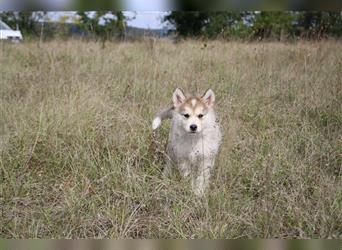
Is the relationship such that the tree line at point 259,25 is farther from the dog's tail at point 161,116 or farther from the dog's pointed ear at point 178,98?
the dog's tail at point 161,116

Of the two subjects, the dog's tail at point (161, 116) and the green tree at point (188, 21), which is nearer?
the green tree at point (188, 21)

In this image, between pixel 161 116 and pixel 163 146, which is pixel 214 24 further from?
pixel 163 146

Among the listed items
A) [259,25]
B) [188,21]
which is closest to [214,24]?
[188,21]

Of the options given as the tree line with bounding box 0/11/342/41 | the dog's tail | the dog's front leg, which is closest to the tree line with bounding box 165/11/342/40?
the tree line with bounding box 0/11/342/41

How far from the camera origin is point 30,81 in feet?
10.7

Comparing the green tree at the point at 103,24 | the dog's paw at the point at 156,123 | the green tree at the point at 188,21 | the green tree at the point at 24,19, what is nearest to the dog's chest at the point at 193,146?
the dog's paw at the point at 156,123

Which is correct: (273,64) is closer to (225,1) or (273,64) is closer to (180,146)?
(180,146)

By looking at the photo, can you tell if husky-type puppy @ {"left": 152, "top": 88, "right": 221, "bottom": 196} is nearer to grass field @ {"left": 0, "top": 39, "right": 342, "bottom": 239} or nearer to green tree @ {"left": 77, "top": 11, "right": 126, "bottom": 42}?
grass field @ {"left": 0, "top": 39, "right": 342, "bottom": 239}

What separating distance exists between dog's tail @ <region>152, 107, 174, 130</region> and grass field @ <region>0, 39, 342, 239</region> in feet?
0.35

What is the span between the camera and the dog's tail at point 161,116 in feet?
7.33

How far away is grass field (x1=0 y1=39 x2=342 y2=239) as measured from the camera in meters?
1.69

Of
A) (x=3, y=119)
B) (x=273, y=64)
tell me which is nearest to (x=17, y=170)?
(x=3, y=119)

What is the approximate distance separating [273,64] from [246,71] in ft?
0.80

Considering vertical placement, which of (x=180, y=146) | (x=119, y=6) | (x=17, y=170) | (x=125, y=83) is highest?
(x=119, y=6)
